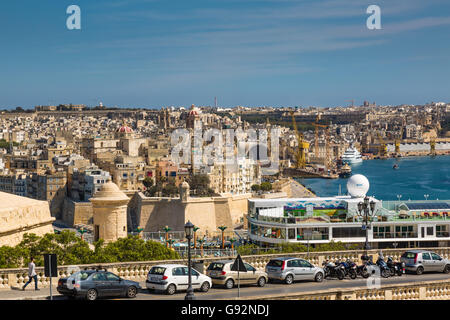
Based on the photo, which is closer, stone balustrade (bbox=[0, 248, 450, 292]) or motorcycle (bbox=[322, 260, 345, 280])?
stone balustrade (bbox=[0, 248, 450, 292])

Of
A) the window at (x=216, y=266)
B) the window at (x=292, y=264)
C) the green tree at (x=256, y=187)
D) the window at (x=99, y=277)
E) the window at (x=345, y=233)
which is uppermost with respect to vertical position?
the window at (x=99, y=277)

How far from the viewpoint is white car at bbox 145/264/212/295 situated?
8.06 m

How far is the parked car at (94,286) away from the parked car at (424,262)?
13.1 feet

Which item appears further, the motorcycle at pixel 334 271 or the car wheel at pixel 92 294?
the motorcycle at pixel 334 271

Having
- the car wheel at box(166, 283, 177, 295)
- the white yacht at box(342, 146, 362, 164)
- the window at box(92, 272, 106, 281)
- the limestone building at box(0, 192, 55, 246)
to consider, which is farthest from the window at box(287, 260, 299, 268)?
the white yacht at box(342, 146, 362, 164)

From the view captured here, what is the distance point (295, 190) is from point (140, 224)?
29237mm

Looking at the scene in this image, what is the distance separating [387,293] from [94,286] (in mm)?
3052

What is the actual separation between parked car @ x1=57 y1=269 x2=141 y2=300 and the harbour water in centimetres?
4767

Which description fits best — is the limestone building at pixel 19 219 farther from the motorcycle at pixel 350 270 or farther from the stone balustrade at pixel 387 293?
the stone balustrade at pixel 387 293

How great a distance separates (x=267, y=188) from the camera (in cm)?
5234

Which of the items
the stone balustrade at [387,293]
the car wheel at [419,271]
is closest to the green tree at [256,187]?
the car wheel at [419,271]

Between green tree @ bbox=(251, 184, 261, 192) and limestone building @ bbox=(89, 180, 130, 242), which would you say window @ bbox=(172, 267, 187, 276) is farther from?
green tree @ bbox=(251, 184, 261, 192)

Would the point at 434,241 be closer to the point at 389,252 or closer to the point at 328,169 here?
the point at 389,252

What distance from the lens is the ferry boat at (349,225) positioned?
1753 centimetres
